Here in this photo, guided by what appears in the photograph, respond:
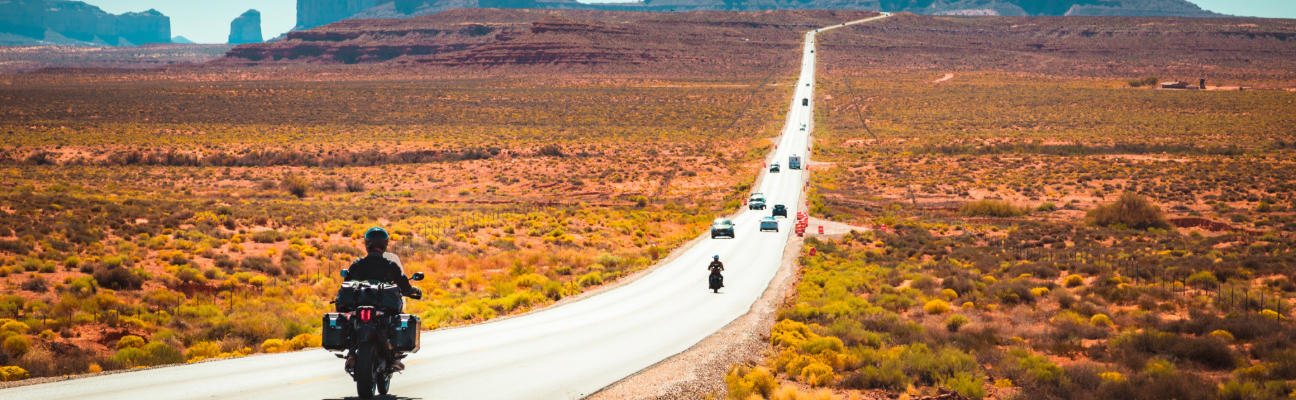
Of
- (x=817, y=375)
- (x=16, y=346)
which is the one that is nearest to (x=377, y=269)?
(x=817, y=375)

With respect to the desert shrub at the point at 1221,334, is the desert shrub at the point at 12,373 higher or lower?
higher

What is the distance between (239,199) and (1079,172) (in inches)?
2215

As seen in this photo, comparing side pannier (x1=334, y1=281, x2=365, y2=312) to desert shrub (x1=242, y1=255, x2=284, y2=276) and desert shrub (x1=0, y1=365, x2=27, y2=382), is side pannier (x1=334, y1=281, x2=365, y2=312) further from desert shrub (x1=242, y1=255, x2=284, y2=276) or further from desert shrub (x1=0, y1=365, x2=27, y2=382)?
desert shrub (x1=242, y1=255, x2=284, y2=276)

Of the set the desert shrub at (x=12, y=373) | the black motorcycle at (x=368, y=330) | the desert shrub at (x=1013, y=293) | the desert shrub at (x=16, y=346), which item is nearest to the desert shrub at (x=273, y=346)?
the desert shrub at (x=12, y=373)

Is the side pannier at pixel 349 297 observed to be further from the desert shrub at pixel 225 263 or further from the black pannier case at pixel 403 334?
the desert shrub at pixel 225 263

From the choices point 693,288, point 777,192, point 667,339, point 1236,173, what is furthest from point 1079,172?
point 667,339

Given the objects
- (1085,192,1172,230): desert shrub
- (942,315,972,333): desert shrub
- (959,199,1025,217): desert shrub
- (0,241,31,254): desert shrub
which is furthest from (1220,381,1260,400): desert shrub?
(959,199,1025,217): desert shrub

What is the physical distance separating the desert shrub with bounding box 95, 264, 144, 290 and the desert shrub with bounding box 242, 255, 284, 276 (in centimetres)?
355

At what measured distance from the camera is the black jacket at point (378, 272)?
27.7 ft

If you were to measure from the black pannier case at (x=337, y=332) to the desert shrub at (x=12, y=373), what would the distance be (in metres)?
5.85

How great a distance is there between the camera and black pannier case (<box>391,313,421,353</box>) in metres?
8.30

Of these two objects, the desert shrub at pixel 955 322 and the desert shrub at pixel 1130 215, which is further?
the desert shrub at pixel 1130 215

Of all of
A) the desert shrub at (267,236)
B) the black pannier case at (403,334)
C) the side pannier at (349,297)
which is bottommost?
the desert shrub at (267,236)

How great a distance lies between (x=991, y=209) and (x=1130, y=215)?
7421 mm
